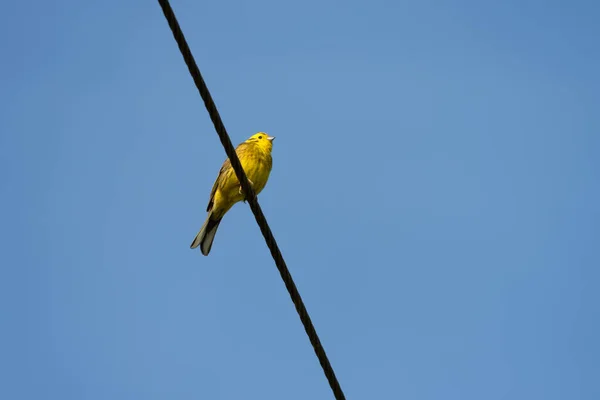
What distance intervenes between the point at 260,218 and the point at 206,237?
11.3 ft

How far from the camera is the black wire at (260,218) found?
160 inches

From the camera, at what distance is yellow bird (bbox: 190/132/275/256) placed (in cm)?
826

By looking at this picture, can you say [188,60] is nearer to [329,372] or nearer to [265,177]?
[329,372]

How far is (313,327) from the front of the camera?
189 inches

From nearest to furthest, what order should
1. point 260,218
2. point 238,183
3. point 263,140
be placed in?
point 260,218, point 238,183, point 263,140

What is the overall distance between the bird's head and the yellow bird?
4.0 inches

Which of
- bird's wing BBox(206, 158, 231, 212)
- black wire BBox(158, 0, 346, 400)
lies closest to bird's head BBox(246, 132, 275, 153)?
bird's wing BBox(206, 158, 231, 212)

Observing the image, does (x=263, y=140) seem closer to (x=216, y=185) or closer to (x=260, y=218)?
(x=216, y=185)

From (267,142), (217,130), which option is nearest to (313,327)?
(217,130)

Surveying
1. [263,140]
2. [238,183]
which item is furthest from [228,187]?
[263,140]

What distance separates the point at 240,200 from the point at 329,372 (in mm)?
3876

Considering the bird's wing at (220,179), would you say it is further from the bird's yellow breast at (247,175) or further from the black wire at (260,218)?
the black wire at (260,218)

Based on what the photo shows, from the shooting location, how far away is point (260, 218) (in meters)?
5.11

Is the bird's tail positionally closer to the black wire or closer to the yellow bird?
the yellow bird
